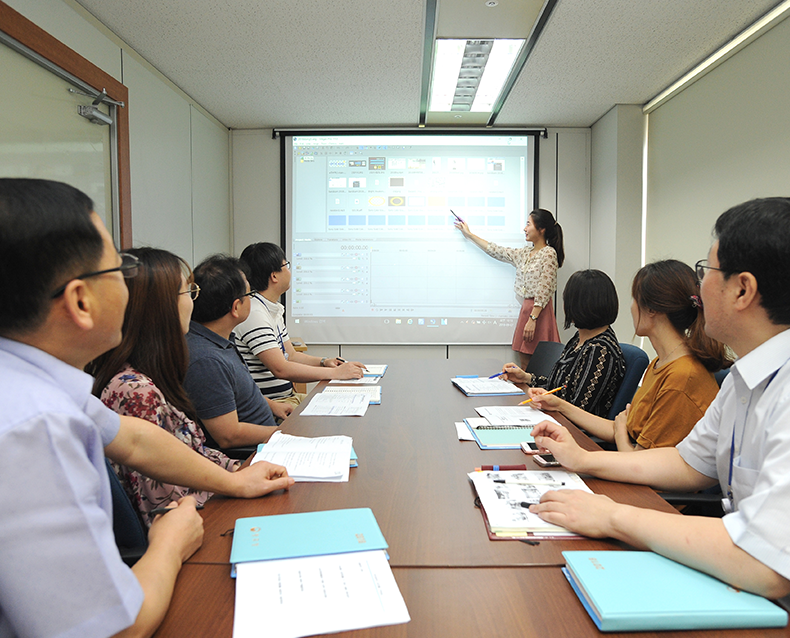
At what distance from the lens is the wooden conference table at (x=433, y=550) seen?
0.72 m

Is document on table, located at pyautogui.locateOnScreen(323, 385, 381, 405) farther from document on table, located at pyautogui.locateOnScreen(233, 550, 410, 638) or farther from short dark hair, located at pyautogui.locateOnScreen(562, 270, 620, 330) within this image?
document on table, located at pyautogui.locateOnScreen(233, 550, 410, 638)

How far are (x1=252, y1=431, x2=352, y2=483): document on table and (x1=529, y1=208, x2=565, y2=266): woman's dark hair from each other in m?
3.51

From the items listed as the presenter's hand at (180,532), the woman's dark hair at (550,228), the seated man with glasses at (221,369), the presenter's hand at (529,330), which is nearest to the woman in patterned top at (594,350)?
the seated man with glasses at (221,369)

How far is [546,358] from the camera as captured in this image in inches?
118

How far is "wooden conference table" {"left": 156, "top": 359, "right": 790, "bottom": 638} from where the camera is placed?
72cm

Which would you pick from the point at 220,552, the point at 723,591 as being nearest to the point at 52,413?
the point at 220,552

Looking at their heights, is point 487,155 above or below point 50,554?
above

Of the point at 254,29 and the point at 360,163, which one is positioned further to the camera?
A: the point at 360,163

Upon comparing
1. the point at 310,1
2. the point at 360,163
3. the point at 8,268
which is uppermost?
the point at 310,1

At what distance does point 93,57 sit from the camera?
285 cm

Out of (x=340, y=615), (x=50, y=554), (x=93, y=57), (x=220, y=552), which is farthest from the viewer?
(x=93, y=57)

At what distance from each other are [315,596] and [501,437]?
3.01 feet

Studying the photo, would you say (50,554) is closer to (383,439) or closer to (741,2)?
(383,439)

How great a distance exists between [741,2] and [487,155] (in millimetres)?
2345
